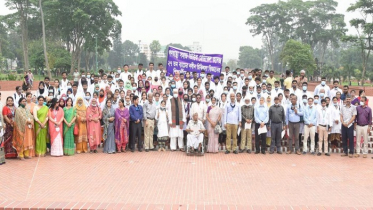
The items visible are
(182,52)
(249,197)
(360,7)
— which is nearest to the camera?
(249,197)

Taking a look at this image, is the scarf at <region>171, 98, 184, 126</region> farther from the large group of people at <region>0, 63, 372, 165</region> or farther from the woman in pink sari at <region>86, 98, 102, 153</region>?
the woman in pink sari at <region>86, 98, 102, 153</region>

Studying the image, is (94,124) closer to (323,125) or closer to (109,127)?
(109,127)

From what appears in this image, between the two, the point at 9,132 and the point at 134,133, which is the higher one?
the point at 9,132

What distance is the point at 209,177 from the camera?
628cm

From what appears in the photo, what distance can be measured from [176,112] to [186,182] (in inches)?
122

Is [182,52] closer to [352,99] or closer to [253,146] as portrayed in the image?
[253,146]

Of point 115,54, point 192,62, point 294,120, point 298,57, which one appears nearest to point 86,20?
point 298,57

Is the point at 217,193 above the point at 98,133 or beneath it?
beneath

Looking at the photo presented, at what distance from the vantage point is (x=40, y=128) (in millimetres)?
7973

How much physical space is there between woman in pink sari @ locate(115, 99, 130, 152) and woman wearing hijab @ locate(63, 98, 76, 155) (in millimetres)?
1072

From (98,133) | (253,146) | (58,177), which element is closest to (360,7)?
(253,146)

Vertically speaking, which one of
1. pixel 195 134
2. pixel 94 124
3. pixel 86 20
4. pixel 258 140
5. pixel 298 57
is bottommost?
pixel 258 140

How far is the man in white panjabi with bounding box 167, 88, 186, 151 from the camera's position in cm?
873

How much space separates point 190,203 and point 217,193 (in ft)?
2.09
